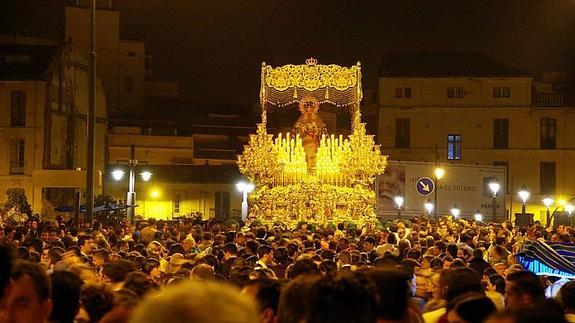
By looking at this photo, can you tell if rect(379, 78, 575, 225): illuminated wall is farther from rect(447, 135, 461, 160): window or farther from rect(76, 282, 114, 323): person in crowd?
rect(76, 282, 114, 323): person in crowd

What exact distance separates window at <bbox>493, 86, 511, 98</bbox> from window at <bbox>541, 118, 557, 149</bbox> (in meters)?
2.80

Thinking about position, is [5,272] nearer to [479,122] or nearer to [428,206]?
[428,206]

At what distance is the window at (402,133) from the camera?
6469cm

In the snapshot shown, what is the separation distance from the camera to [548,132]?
64250mm

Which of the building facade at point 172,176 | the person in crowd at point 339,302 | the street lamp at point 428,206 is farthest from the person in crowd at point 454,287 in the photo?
the building facade at point 172,176

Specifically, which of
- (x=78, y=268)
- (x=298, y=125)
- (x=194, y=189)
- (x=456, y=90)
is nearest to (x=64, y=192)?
(x=194, y=189)

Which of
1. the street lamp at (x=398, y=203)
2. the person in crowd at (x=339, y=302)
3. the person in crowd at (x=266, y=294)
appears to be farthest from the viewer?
the street lamp at (x=398, y=203)

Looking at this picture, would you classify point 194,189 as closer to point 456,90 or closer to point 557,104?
point 456,90

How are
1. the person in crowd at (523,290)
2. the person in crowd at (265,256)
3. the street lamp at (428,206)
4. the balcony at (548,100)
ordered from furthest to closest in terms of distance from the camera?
the balcony at (548,100)
the street lamp at (428,206)
the person in crowd at (265,256)
the person in crowd at (523,290)

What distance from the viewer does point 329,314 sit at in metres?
4.75

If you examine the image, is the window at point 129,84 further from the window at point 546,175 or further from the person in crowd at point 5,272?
the person in crowd at point 5,272

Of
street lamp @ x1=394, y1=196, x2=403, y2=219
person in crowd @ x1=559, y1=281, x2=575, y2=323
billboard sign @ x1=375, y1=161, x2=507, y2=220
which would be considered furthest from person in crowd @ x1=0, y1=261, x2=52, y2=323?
billboard sign @ x1=375, y1=161, x2=507, y2=220

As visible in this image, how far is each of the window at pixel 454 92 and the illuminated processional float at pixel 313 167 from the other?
2959 centimetres

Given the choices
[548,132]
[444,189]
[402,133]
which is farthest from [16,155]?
[548,132]
